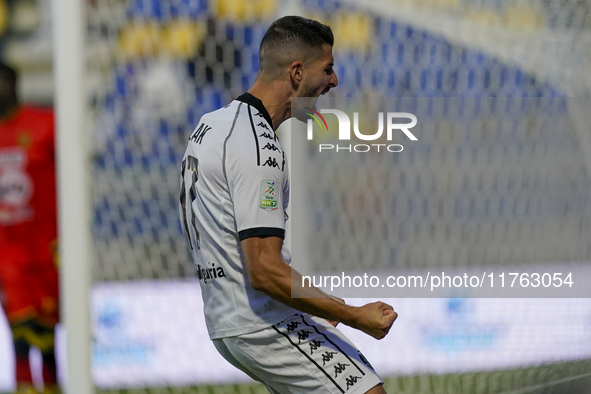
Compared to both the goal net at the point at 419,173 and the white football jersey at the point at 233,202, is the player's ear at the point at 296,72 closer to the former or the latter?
the white football jersey at the point at 233,202

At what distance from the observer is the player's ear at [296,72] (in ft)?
6.26

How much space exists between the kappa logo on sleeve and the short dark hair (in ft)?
1.24

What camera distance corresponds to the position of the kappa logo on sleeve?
1697mm

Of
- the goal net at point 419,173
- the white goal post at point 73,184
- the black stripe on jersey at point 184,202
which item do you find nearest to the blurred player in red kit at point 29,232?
the goal net at point 419,173

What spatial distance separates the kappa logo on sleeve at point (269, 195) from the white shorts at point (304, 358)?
1.12 feet

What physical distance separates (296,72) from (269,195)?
0.41 metres

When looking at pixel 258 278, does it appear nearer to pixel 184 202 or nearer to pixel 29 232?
pixel 184 202

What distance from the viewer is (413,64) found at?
11.1 ft

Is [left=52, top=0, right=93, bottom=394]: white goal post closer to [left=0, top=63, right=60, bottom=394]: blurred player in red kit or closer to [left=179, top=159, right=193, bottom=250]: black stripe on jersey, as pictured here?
[left=179, top=159, right=193, bottom=250]: black stripe on jersey

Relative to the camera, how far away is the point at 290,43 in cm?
192

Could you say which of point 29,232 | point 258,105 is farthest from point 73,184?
point 29,232

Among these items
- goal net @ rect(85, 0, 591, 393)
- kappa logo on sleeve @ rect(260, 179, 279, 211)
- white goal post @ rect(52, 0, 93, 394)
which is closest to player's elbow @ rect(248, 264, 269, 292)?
kappa logo on sleeve @ rect(260, 179, 279, 211)

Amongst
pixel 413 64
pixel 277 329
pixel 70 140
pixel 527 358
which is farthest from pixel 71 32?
pixel 527 358

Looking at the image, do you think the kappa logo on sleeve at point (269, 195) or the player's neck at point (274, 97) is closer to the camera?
the kappa logo on sleeve at point (269, 195)
